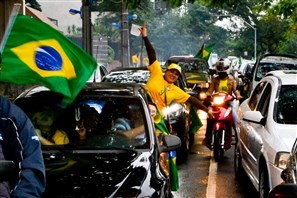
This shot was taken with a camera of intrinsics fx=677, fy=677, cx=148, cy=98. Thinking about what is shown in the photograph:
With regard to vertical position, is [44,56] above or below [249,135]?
→ above

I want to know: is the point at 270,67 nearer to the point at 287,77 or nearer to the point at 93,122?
the point at 287,77

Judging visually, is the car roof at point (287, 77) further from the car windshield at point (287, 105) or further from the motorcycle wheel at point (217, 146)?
the motorcycle wheel at point (217, 146)

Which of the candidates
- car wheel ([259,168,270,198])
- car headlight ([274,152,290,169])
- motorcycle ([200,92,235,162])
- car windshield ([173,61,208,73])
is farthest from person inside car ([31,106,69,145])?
car windshield ([173,61,208,73])

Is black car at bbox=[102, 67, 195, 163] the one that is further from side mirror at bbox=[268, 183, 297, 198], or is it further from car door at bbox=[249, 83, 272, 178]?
side mirror at bbox=[268, 183, 297, 198]

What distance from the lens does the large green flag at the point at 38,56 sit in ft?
16.6

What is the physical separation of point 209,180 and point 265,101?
2064 mm

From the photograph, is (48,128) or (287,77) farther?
(287,77)

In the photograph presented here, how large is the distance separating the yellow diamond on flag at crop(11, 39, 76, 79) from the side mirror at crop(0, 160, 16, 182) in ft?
7.43

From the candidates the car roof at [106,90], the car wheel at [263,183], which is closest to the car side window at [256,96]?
the car wheel at [263,183]

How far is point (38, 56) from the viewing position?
202 inches

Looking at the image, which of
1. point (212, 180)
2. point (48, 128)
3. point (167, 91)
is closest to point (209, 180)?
point (212, 180)

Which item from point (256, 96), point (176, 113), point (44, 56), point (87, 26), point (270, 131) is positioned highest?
point (87, 26)

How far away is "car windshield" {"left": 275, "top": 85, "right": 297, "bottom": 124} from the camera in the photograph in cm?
765

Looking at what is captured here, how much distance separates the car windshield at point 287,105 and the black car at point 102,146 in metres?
1.76
